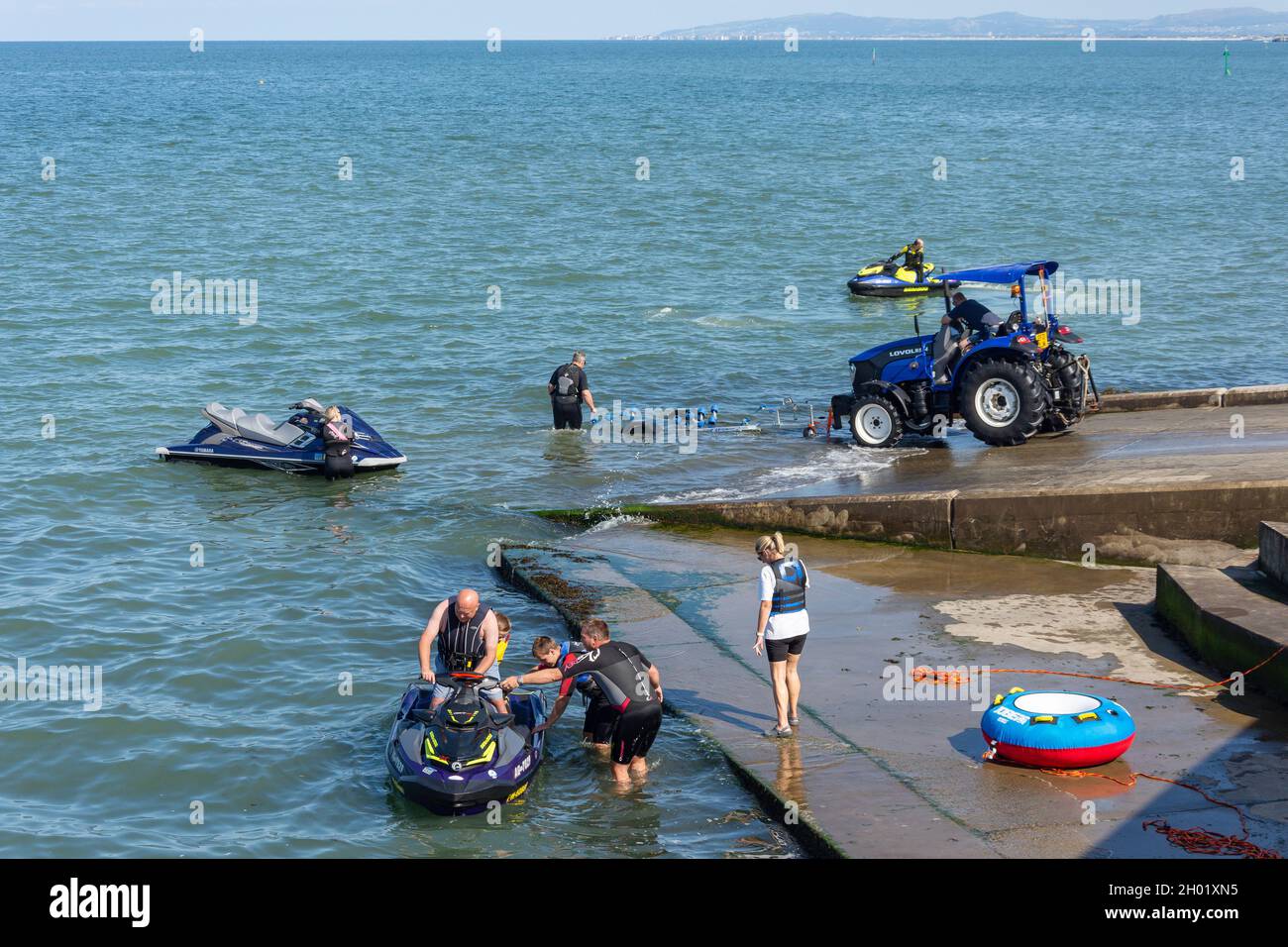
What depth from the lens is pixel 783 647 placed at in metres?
10.2

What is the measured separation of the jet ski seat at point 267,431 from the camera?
64.4ft

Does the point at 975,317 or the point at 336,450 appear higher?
the point at 975,317

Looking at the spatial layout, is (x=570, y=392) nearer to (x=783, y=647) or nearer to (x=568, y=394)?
(x=568, y=394)

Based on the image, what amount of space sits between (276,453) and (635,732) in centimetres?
1088

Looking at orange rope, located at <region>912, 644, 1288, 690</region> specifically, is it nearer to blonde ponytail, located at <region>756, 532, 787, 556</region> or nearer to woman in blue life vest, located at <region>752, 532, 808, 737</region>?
woman in blue life vest, located at <region>752, 532, 808, 737</region>

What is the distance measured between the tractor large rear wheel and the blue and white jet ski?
7986mm

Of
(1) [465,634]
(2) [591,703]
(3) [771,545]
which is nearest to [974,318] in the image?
(3) [771,545]

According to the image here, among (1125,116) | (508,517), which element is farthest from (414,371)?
(1125,116)

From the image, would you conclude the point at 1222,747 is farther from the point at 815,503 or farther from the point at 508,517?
the point at 508,517

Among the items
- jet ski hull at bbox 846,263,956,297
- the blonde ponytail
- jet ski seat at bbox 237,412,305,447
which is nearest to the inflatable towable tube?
the blonde ponytail

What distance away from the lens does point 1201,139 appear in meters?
73.8

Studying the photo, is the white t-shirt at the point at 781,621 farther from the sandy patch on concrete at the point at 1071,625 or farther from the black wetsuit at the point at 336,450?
the black wetsuit at the point at 336,450

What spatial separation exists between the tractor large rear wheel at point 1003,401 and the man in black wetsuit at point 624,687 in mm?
8629
